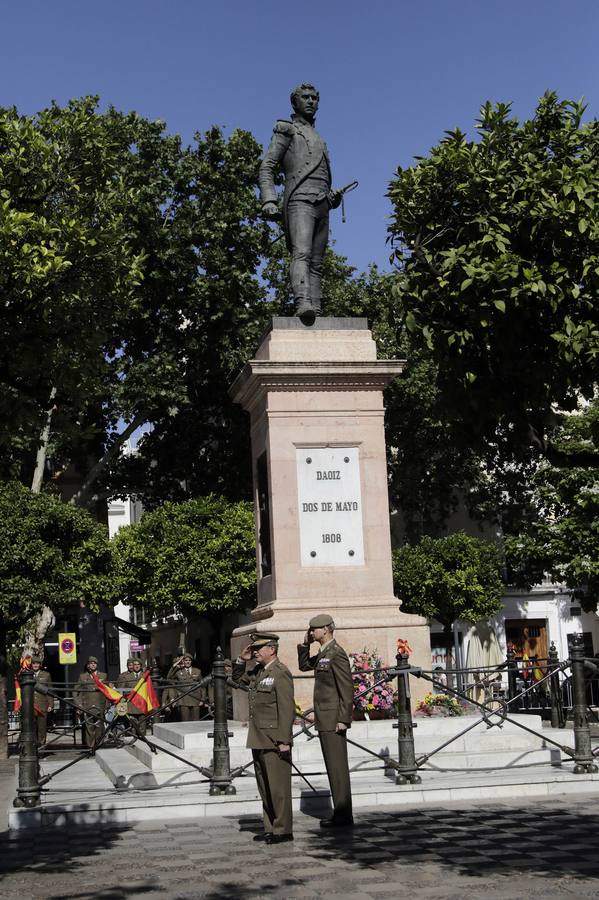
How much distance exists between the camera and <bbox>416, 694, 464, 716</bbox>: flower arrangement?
14.8 metres

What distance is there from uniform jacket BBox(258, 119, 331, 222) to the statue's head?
19 centimetres

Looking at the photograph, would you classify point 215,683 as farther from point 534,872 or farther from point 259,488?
point 534,872

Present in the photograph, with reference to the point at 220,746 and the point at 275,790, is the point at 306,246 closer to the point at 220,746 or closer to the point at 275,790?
the point at 220,746

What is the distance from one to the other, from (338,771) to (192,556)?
2780 cm

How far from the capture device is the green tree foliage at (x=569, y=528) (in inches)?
1396

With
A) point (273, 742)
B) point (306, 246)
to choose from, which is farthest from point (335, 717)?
point (306, 246)

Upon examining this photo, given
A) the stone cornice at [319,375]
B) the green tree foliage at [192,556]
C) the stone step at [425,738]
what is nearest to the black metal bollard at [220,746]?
the stone step at [425,738]

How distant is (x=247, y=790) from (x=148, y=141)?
26305 millimetres

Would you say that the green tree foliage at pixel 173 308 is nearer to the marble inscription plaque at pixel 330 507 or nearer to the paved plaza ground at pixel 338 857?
the marble inscription plaque at pixel 330 507

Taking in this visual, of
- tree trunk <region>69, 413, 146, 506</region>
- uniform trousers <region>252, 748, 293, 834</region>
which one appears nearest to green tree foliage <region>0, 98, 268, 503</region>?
tree trunk <region>69, 413, 146, 506</region>

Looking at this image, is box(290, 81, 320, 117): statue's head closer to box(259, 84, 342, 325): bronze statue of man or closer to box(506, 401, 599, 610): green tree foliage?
box(259, 84, 342, 325): bronze statue of man

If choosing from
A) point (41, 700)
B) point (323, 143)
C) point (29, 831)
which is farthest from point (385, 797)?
point (41, 700)

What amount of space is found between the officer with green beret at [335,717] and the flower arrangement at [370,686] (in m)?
3.38

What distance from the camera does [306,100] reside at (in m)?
16.5
